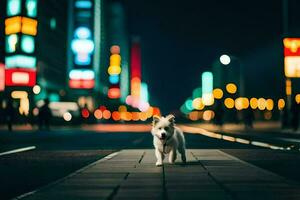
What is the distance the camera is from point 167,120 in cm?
1287

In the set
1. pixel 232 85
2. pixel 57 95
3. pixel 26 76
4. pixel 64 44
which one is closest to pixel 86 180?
pixel 26 76

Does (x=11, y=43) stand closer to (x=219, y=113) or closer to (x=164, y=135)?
(x=219, y=113)

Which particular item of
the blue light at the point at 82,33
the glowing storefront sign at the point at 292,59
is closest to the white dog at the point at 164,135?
the glowing storefront sign at the point at 292,59

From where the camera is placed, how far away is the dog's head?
41.4ft

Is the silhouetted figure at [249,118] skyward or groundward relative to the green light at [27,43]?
groundward

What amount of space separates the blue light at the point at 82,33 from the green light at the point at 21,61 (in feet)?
112

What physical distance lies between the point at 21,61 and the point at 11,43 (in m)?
2.55

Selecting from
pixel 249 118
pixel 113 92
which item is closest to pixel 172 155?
pixel 249 118

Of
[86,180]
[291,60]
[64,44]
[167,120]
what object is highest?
[64,44]

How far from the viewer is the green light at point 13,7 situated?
7849cm

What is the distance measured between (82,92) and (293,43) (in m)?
76.7

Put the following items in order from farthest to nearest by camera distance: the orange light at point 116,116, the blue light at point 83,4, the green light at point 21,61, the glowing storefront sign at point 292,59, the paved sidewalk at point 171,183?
the orange light at point 116,116 < the blue light at point 83,4 < the green light at point 21,61 < the glowing storefront sign at point 292,59 < the paved sidewalk at point 171,183

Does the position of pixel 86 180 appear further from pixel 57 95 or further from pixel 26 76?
pixel 57 95

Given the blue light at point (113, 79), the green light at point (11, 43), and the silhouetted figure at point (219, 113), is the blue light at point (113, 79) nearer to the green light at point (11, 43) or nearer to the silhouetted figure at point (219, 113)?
the green light at point (11, 43)
